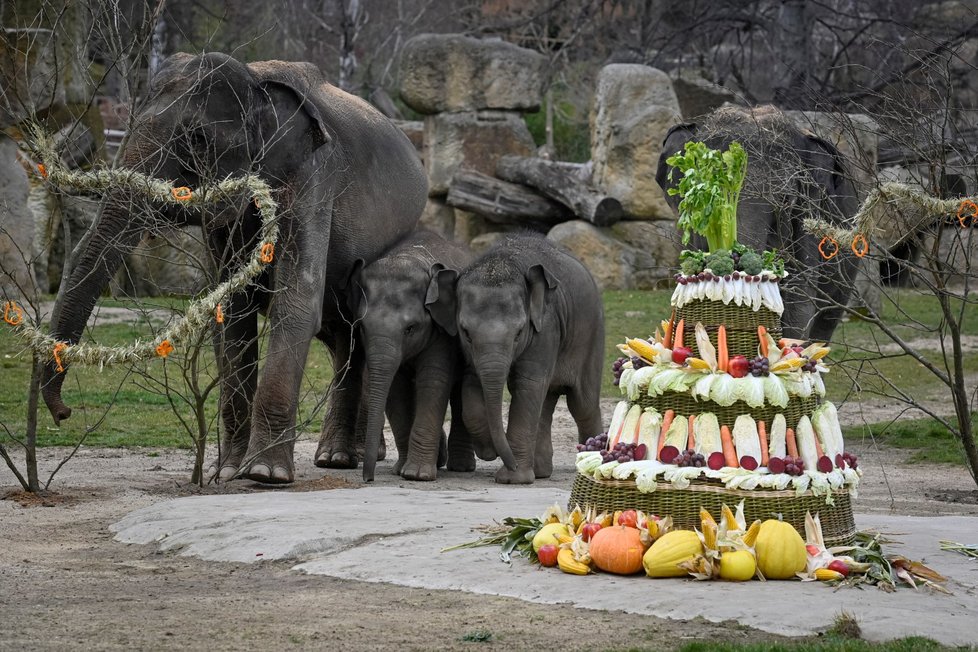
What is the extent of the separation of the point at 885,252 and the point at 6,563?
17.1 ft

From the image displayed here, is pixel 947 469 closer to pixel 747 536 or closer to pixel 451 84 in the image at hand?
pixel 747 536

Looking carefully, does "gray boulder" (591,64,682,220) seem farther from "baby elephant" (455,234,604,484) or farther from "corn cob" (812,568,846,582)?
"corn cob" (812,568,846,582)

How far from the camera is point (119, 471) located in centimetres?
1083

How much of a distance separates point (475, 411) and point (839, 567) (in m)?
4.52

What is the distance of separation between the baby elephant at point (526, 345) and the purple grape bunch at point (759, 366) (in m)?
3.58

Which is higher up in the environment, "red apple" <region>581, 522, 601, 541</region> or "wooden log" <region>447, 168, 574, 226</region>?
"wooden log" <region>447, 168, 574, 226</region>

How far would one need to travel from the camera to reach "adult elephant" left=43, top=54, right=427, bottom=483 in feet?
30.7

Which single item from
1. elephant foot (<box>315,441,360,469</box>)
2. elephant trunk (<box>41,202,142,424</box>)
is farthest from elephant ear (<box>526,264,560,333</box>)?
elephant trunk (<box>41,202,142,424</box>)

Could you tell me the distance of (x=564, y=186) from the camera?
77.7 feet

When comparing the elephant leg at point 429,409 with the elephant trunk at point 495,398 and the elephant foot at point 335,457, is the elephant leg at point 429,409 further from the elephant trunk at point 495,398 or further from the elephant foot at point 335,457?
the elephant foot at point 335,457

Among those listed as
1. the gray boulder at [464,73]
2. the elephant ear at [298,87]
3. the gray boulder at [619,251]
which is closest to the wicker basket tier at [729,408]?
the elephant ear at [298,87]

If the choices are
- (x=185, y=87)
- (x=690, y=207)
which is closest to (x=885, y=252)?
(x=690, y=207)

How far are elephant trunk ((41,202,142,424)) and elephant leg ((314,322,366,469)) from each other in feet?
7.42

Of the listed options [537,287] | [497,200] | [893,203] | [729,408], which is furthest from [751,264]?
[497,200]
